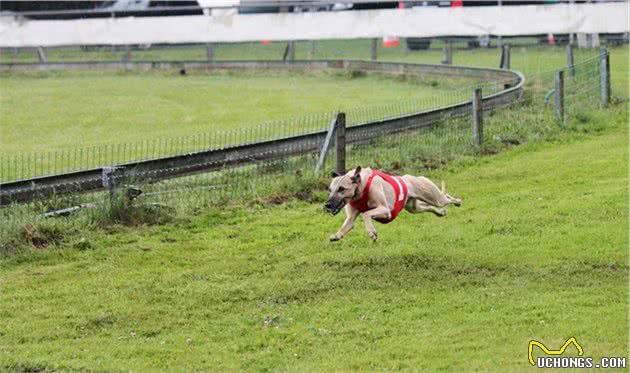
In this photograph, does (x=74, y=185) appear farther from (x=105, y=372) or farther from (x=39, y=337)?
(x=105, y=372)

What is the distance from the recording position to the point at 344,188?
9102 millimetres

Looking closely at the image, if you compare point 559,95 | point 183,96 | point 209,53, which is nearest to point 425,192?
point 559,95

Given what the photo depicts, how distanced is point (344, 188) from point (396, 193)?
0.59m

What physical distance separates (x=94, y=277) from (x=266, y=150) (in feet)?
14.5

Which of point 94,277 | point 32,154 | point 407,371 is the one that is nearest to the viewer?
point 407,371

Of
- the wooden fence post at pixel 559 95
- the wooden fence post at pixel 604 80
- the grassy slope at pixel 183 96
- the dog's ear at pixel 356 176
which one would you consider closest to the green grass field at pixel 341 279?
the dog's ear at pixel 356 176

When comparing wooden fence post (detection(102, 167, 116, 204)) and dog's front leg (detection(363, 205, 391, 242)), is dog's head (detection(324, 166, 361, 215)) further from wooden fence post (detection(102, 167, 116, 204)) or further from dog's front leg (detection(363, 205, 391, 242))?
wooden fence post (detection(102, 167, 116, 204))

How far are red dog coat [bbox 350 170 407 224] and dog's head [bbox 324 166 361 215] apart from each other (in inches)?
4.2

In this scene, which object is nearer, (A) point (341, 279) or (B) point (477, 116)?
(A) point (341, 279)

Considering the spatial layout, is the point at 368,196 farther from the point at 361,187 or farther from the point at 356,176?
the point at 356,176

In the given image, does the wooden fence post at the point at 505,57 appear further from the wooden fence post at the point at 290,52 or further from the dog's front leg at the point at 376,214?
the dog's front leg at the point at 376,214

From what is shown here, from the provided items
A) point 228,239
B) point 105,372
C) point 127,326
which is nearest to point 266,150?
point 228,239

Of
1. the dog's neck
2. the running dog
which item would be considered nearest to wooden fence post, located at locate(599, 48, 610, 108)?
the running dog

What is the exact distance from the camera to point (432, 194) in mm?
10156
